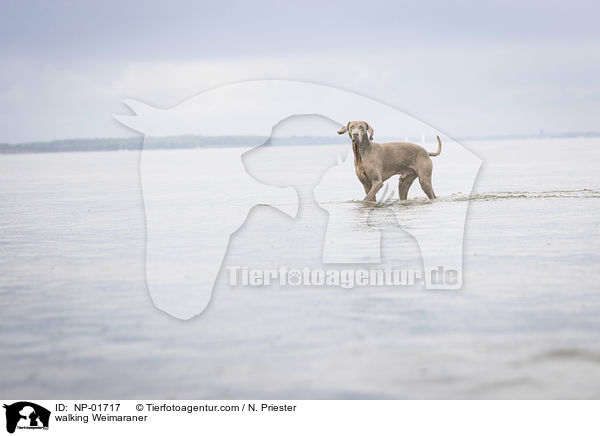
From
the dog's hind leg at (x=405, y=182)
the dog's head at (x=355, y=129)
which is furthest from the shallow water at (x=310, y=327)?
the dog's hind leg at (x=405, y=182)

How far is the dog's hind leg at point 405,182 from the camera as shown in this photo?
14272mm

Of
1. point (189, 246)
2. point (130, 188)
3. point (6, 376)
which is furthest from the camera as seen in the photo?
point (130, 188)

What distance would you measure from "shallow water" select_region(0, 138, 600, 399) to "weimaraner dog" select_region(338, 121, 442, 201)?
2.40 metres

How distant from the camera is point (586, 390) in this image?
5129mm

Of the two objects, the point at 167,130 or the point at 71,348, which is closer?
the point at 71,348

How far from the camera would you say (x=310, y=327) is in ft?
21.1

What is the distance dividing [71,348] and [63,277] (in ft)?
8.69

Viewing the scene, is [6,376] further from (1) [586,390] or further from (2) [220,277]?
(1) [586,390]

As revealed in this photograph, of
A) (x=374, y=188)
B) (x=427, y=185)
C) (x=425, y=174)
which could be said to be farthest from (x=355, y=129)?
(x=427, y=185)

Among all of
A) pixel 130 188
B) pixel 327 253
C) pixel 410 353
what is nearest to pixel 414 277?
pixel 327 253

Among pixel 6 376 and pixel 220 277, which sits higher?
pixel 220 277
